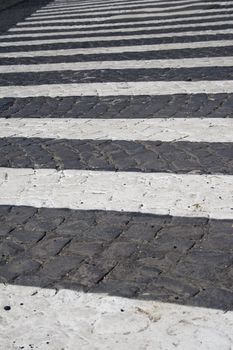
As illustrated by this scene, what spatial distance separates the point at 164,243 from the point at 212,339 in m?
1.01

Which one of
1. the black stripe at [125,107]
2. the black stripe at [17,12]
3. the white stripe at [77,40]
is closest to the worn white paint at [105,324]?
the black stripe at [125,107]

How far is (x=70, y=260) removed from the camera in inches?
149

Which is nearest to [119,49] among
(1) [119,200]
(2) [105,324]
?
(1) [119,200]

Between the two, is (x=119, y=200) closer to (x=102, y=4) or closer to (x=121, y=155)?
(x=121, y=155)

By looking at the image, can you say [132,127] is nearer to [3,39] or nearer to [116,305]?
[116,305]

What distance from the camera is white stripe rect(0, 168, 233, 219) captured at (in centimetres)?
433

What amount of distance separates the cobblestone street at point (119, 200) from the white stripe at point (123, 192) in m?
0.01

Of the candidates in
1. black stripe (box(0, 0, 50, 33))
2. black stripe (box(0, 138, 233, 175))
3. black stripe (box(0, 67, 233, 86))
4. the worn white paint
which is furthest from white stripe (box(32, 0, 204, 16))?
the worn white paint

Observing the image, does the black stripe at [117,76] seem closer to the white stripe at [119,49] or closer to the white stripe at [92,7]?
the white stripe at [119,49]

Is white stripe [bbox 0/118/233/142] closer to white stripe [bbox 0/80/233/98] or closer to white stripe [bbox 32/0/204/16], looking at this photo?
white stripe [bbox 0/80/233/98]

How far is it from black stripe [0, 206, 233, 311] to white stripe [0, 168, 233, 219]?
0.44ft

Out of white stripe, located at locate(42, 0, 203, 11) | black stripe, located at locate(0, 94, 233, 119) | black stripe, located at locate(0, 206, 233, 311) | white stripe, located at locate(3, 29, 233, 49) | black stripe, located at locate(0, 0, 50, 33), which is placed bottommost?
white stripe, located at locate(42, 0, 203, 11)

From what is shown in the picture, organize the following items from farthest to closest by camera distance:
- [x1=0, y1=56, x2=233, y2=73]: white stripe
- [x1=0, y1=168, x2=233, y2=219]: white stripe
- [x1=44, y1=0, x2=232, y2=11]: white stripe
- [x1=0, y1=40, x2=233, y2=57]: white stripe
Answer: [x1=44, y1=0, x2=232, y2=11]: white stripe → [x1=0, y1=40, x2=233, y2=57]: white stripe → [x1=0, y1=56, x2=233, y2=73]: white stripe → [x1=0, y1=168, x2=233, y2=219]: white stripe

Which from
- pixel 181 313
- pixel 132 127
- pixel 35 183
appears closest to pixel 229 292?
pixel 181 313
